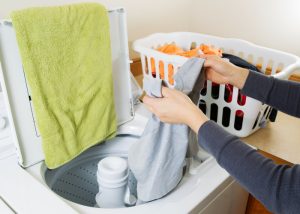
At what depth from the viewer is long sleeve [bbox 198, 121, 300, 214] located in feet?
1.77

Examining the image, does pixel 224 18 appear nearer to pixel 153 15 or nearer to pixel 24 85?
pixel 153 15

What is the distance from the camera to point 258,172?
0.57 metres

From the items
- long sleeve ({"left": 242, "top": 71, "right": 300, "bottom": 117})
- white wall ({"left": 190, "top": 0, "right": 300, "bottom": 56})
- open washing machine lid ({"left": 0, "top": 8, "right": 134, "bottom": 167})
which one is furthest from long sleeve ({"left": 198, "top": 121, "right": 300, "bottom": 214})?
white wall ({"left": 190, "top": 0, "right": 300, "bottom": 56})

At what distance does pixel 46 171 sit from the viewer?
911 millimetres

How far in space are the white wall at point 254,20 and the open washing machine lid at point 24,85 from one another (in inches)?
35.3

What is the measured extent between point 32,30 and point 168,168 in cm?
48

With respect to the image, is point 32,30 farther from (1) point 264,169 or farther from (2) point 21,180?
(1) point 264,169

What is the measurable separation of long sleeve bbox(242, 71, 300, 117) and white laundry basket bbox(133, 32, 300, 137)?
0.12 meters

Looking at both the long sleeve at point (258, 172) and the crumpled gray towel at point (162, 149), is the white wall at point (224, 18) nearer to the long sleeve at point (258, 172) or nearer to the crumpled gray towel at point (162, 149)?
the crumpled gray towel at point (162, 149)

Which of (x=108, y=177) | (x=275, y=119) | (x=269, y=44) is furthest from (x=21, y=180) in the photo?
(x=269, y=44)

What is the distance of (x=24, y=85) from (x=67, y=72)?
116 mm

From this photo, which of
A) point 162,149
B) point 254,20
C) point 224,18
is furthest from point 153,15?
point 162,149

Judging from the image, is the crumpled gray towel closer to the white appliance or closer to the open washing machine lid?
the white appliance

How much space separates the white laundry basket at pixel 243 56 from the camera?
1066 mm
